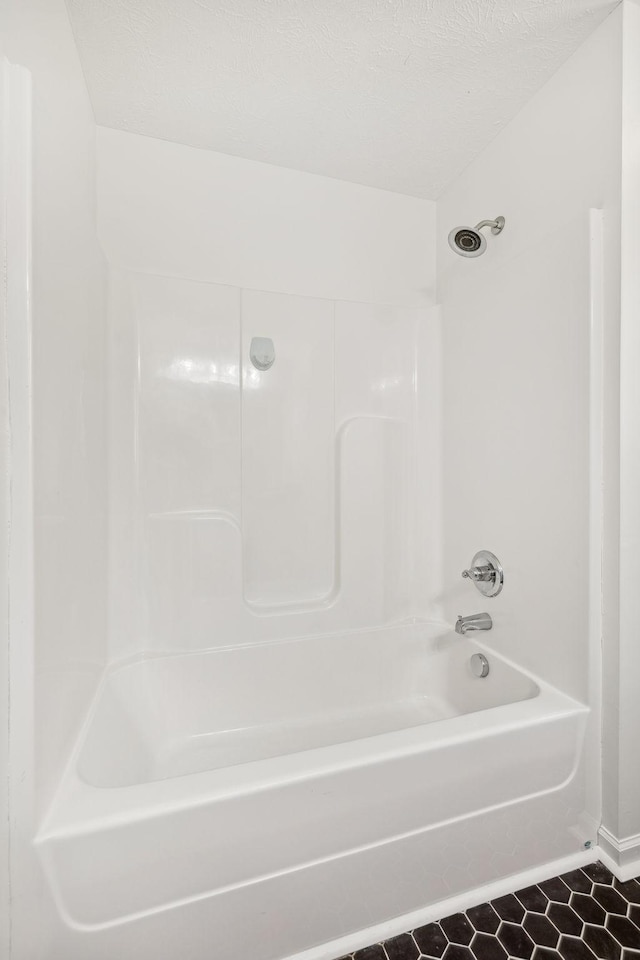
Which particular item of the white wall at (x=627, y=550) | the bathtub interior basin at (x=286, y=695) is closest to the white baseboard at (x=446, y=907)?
the white wall at (x=627, y=550)

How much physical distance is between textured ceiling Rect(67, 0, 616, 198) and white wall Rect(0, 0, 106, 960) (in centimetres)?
18

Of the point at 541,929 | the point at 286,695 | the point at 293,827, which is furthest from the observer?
the point at 286,695

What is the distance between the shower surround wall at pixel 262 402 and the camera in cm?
172

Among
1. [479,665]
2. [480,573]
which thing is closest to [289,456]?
[480,573]

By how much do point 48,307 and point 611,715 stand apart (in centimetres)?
182

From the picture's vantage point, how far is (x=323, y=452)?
6.46 feet

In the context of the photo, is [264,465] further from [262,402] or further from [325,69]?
[325,69]

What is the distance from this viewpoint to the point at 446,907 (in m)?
1.20

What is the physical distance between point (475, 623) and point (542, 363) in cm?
100

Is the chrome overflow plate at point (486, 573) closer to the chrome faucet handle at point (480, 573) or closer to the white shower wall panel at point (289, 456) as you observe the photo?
the chrome faucet handle at point (480, 573)

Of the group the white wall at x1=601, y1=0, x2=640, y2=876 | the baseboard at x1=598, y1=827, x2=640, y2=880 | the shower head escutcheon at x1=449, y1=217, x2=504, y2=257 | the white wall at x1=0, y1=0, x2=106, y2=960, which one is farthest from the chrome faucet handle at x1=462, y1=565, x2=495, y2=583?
the white wall at x1=0, y1=0, x2=106, y2=960

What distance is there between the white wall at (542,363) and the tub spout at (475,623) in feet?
0.10

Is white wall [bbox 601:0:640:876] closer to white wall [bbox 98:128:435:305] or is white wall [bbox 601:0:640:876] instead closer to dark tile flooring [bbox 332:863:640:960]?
dark tile flooring [bbox 332:863:640:960]

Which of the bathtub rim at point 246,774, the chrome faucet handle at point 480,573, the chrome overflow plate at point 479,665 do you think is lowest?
the chrome overflow plate at point 479,665
